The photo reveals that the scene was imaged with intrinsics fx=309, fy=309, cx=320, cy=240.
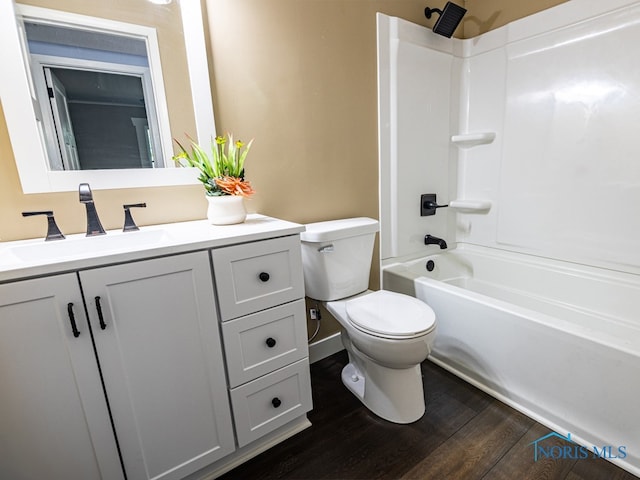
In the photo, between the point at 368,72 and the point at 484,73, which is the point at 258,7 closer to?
the point at 368,72

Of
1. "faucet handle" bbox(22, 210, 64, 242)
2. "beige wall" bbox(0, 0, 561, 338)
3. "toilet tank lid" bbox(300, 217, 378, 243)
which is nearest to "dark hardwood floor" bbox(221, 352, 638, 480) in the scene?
"beige wall" bbox(0, 0, 561, 338)

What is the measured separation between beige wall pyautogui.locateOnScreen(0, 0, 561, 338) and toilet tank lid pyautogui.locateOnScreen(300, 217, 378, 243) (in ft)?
0.51

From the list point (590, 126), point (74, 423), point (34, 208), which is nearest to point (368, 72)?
point (590, 126)

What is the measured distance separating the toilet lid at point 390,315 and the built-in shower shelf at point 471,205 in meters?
1.05

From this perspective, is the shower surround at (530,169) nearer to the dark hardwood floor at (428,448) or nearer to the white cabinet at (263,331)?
the dark hardwood floor at (428,448)

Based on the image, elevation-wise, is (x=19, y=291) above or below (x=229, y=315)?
above

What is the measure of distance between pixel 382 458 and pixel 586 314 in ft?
4.63

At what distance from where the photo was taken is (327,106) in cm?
168

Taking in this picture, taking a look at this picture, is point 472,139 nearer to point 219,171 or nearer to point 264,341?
point 219,171

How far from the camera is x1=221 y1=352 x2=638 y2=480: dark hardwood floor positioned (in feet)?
3.74

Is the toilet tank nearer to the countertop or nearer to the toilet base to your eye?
the countertop

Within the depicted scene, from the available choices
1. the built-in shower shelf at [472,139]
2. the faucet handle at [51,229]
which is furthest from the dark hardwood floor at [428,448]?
the built-in shower shelf at [472,139]

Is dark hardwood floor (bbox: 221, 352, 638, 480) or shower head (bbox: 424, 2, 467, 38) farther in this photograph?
shower head (bbox: 424, 2, 467, 38)

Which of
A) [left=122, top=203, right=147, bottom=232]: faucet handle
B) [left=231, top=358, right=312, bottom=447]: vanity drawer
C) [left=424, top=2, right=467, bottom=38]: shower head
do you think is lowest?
[left=231, top=358, right=312, bottom=447]: vanity drawer
